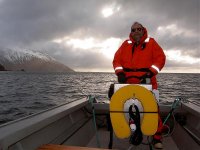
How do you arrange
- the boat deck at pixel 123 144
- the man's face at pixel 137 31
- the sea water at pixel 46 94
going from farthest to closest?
the sea water at pixel 46 94, the boat deck at pixel 123 144, the man's face at pixel 137 31

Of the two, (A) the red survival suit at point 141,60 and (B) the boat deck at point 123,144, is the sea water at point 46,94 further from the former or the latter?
(A) the red survival suit at point 141,60

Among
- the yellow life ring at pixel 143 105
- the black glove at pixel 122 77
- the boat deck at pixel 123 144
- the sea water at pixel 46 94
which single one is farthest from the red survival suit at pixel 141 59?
the sea water at pixel 46 94

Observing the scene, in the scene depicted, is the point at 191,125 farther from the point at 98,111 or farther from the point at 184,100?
the point at 98,111

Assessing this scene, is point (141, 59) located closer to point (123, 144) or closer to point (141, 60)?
point (141, 60)

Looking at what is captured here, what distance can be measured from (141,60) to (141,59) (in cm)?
2

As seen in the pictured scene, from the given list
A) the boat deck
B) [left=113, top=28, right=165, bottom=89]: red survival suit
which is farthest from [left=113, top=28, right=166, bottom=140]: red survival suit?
the boat deck

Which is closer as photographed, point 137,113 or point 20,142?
Answer: point 20,142

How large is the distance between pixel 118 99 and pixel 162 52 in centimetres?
130

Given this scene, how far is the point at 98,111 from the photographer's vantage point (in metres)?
5.64

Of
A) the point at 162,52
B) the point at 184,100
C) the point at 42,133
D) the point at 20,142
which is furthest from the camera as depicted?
the point at 184,100

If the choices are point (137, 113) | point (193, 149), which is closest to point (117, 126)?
point (137, 113)

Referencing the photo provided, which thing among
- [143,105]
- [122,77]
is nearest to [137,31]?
[122,77]

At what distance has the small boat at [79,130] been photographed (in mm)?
2658

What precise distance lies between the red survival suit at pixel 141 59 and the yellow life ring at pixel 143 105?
0.79 m
